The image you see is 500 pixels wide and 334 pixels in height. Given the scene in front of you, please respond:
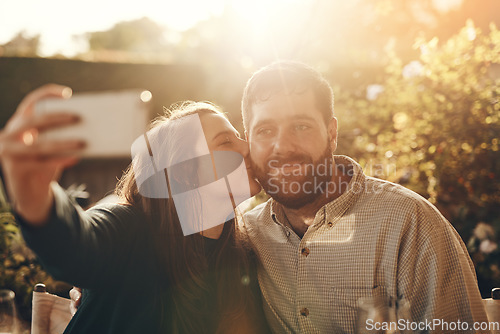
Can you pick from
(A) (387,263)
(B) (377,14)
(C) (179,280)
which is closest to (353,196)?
(A) (387,263)

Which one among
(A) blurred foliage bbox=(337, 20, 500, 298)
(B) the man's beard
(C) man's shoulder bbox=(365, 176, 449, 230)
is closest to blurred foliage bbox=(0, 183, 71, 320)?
(B) the man's beard

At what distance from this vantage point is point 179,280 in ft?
6.62

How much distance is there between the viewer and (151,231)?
2.03 metres

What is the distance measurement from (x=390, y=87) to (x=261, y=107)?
2.31 m

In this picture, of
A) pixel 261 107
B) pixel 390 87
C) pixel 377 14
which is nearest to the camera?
pixel 261 107

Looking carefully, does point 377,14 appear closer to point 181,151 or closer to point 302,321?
point 181,151

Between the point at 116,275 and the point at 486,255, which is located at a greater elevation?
the point at 116,275

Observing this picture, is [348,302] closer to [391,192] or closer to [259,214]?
[391,192]

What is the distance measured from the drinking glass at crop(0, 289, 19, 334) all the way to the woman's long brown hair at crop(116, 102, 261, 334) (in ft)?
2.06

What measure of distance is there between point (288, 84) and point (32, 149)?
163 centimetres

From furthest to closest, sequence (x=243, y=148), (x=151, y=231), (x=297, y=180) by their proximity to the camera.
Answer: (x=243, y=148) → (x=297, y=180) → (x=151, y=231)

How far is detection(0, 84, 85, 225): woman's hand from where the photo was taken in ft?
3.39

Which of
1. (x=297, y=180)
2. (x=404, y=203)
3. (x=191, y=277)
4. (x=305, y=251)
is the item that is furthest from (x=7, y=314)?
(x=404, y=203)

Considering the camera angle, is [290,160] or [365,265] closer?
[365,265]
